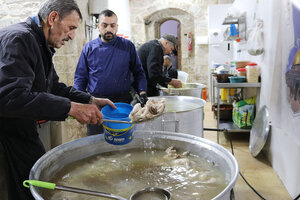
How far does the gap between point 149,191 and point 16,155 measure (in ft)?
2.54

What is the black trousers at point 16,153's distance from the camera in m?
1.38

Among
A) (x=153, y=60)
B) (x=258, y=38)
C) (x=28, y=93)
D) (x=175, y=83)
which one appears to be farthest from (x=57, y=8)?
(x=258, y=38)

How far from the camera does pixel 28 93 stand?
3.82ft

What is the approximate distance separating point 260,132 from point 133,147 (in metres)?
2.04

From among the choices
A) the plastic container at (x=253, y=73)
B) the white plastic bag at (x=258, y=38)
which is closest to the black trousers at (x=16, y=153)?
the white plastic bag at (x=258, y=38)

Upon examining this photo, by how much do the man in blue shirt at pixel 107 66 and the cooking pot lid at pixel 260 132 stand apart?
153 centimetres

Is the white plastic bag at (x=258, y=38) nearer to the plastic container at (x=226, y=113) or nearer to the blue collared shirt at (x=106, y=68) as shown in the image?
the plastic container at (x=226, y=113)

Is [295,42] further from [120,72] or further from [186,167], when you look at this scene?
[120,72]

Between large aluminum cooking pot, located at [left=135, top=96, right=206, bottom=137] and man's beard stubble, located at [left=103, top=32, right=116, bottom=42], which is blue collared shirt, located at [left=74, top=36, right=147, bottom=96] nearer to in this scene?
man's beard stubble, located at [left=103, top=32, right=116, bottom=42]

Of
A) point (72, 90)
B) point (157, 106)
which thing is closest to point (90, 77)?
point (72, 90)

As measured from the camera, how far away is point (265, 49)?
128 inches

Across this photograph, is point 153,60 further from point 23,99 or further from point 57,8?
point 23,99

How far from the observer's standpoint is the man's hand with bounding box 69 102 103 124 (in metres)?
1.30

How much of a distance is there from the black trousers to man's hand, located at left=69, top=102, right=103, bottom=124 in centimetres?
35
